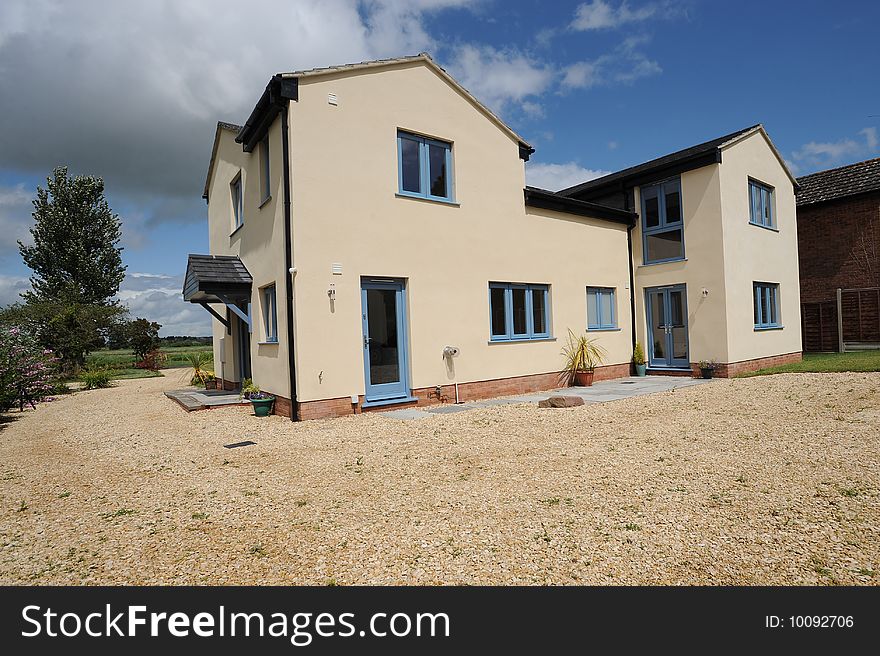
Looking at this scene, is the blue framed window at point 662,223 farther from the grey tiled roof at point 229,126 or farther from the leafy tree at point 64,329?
the leafy tree at point 64,329

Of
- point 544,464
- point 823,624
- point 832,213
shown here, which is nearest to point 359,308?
point 544,464

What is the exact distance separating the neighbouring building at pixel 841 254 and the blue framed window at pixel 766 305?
421 cm

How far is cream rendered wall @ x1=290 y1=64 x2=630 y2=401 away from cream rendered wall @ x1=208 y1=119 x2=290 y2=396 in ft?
2.07

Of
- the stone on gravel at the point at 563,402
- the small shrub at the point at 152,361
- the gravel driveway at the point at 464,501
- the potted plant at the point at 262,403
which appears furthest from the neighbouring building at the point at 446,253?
the small shrub at the point at 152,361

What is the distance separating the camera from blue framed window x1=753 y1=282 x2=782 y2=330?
558 inches

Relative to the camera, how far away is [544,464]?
556 centimetres

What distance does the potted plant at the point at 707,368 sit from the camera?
12.9 m

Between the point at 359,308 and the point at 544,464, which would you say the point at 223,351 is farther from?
the point at 544,464

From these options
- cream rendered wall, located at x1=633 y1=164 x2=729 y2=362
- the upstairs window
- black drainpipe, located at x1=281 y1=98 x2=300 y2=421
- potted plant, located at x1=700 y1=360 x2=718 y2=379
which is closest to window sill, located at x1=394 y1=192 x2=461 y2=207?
black drainpipe, located at x1=281 y1=98 x2=300 y2=421

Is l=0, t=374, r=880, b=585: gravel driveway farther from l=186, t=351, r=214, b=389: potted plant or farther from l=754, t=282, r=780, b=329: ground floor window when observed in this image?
l=186, t=351, r=214, b=389: potted plant

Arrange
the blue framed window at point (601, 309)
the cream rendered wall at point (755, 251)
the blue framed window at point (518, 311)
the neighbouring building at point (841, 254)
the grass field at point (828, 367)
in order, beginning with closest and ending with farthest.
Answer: the blue framed window at point (518, 311) → the grass field at point (828, 367) → the cream rendered wall at point (755, 251) → the blue framed window at point (601, 309) → the neighbouring building at point (841, 254)

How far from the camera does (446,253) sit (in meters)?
10.4

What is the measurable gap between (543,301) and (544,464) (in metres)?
7.30

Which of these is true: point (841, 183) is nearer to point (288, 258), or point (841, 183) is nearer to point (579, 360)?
point (579, 360)
